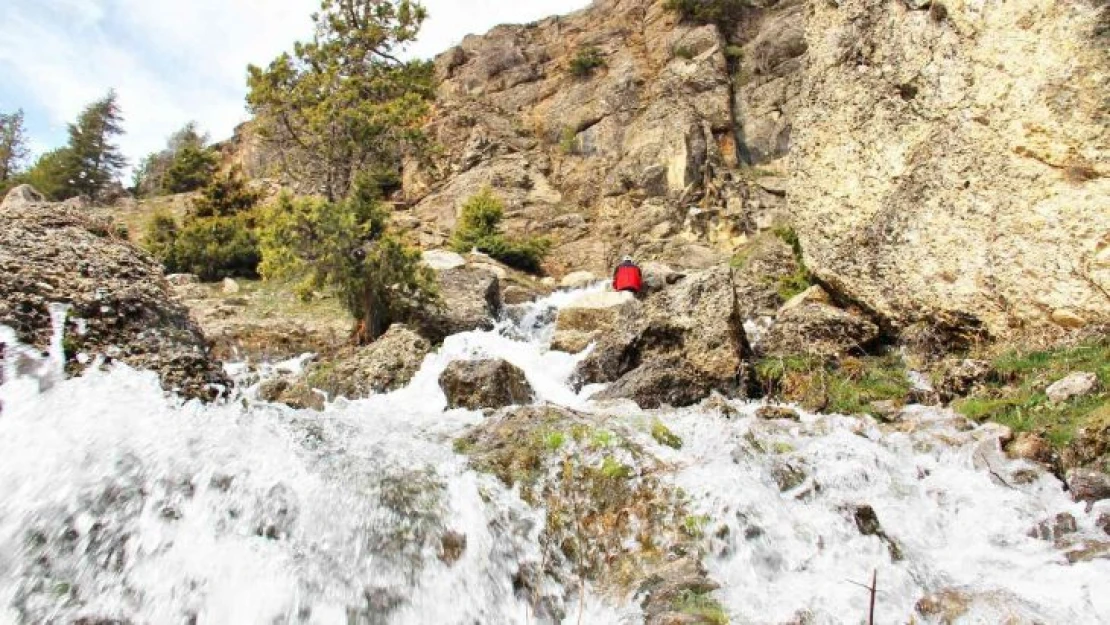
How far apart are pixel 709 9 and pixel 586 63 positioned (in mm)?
7302

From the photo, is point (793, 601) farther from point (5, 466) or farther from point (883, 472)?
point (5, 466)

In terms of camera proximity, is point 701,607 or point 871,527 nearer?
point 701,607

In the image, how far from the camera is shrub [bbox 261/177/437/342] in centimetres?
1584

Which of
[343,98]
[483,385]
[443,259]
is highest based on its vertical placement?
[343,98]

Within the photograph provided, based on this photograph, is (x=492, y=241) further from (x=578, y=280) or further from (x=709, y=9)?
(x=709, y=9)

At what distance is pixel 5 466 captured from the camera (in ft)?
14.3

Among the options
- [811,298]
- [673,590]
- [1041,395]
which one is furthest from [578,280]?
[673,590]

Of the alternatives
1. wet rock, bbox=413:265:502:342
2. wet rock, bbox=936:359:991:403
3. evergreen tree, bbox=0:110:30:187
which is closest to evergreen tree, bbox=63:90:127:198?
evergreen tree, bbox=0:110:30:187

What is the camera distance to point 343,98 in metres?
20.9

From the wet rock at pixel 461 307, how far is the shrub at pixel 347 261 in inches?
17.5

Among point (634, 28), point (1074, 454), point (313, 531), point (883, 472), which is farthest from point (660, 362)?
point (634, 28)

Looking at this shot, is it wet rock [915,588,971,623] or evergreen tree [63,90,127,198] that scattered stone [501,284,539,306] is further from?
evergreen tree [63,90,127,198]

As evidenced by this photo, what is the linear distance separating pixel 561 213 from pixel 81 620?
30.4m

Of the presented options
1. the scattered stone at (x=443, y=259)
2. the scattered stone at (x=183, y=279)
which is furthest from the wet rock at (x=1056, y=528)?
the scattered stone at (x=183, y=279)
